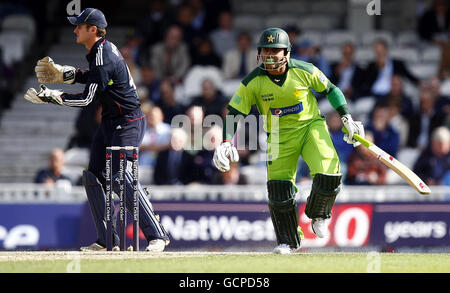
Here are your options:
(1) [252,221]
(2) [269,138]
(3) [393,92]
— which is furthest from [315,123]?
(3) [393,92]

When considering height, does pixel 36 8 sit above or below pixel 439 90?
above

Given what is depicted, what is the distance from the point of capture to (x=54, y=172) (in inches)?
567

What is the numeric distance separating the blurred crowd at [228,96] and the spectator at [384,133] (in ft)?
0.05

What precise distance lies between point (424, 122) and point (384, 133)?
1083 millimetres

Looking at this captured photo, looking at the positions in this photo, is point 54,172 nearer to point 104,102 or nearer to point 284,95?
point 104,102

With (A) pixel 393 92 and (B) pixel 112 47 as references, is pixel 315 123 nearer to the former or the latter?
(B) pixel 112 47

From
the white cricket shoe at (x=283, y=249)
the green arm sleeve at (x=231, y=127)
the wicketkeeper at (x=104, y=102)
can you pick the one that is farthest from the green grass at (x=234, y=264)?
the green arm sleeve at (x=231, y=127)

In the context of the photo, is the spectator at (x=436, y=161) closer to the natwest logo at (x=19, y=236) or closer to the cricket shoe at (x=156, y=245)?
the natwest logo at (x=19, y=236)

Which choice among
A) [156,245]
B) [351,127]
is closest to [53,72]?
[156,245]

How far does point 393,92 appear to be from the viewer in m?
16.0

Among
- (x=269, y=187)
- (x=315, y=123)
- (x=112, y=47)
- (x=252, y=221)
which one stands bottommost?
(x=252, y=221)

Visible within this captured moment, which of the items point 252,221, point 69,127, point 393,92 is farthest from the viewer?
point 69,127

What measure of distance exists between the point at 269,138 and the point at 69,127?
26.3ft

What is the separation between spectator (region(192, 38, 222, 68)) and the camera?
16.8 metres
